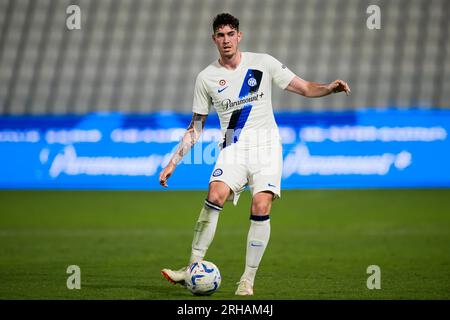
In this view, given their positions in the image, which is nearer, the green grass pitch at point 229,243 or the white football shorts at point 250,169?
the white football shorts at point 250,169

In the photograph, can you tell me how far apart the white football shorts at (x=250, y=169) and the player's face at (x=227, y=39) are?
71cm

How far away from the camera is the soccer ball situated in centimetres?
635

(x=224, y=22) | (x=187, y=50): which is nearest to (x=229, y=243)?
(x=224, y=22)

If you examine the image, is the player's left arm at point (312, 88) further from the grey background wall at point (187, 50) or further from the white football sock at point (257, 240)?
the grey background wall at point (187, 50)

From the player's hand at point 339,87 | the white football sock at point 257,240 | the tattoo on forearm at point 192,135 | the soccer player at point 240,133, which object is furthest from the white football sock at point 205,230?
the player's hand at point 339,87

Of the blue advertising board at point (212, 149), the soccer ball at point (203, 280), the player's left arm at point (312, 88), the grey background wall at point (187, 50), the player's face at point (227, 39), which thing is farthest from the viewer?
the grey background wall at point (187, 50)

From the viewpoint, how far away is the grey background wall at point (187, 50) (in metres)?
16.6

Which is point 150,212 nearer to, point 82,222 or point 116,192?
point 82,222

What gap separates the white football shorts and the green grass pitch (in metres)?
0.78

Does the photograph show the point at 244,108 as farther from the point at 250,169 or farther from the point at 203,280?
the point at 203,280

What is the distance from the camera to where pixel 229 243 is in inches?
390

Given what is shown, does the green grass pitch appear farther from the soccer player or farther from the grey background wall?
the grey background wall

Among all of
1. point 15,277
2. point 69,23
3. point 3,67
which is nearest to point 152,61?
point 69,23

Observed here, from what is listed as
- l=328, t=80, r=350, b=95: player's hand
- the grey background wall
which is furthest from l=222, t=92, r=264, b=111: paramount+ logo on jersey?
the grey background wall
